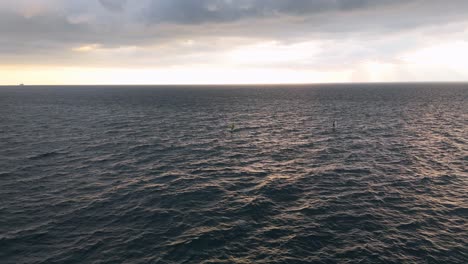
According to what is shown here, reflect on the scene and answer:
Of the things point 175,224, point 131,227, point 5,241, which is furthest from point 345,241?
point 5,241

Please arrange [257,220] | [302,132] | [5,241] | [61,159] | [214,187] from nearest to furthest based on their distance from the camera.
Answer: [5,241]
[257,220]
[214,187]
[61,159]
[302,132]

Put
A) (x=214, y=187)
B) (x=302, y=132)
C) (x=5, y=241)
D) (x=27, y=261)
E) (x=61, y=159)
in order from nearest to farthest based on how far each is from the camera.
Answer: (x=27, y=261)
(x=5, y=241)
(x=214, y=187)
(x=61, y=159)
(x=302, y=132)

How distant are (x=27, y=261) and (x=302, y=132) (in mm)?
67240

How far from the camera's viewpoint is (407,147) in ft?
190

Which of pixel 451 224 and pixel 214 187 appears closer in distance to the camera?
pixel 451 224

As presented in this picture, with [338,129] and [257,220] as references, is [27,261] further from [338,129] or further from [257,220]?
[338,129]

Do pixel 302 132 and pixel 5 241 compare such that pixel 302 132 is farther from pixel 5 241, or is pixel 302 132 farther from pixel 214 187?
pixel 5 241

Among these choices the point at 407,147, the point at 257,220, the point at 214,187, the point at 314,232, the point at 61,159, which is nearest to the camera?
the point at 314,232

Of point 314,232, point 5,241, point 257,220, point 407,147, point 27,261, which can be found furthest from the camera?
point 407,147

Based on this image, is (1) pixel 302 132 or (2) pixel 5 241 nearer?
(2) pixel 5 241

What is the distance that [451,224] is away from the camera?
28219mm

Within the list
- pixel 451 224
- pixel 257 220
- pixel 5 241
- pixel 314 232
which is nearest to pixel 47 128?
pixel 5 241

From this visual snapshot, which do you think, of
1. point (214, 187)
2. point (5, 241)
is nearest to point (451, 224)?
point (214, 187)

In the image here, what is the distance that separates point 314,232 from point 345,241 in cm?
293
